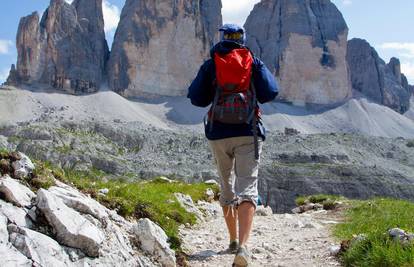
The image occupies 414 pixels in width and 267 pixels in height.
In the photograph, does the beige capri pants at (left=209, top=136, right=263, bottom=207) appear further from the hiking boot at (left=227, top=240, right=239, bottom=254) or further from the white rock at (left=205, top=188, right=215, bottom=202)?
→ the white rock at (left=205, top=188, right=215, bottom=202)

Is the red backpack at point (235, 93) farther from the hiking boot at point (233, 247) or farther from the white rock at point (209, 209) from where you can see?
the white rock at point (209, 209)

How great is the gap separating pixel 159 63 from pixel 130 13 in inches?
684

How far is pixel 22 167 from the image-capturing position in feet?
18.7

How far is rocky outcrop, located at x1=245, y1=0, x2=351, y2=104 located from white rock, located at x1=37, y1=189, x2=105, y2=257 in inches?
6839

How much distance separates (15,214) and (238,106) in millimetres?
2921

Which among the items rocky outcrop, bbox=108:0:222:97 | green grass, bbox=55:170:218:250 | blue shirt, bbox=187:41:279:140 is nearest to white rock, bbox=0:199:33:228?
green grass, bbox=55:170:218:250

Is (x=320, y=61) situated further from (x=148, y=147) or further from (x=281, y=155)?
(x=148, y=147)

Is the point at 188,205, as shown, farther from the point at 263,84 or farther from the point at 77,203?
the point at 77,203

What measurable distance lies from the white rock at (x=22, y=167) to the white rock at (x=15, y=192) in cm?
33

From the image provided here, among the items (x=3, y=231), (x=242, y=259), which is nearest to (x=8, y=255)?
(x=3, y=231)

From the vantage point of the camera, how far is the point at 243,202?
6547mm

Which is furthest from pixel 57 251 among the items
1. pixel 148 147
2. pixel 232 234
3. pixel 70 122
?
pixel 70 122

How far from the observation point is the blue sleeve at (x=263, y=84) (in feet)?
21.7

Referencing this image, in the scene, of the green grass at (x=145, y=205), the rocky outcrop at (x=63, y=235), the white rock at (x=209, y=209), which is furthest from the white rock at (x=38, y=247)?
the white rock at (x=209, y=209)
